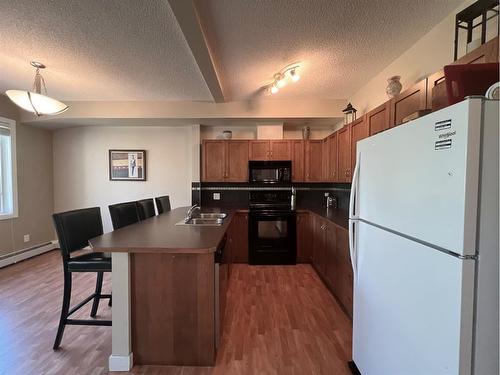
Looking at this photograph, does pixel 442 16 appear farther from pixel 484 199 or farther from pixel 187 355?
pixel 187 355

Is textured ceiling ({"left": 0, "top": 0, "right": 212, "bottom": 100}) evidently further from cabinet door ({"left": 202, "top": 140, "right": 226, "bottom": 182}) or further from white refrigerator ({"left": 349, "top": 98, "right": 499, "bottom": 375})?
white refrigerator ({"left": 349, "top": 98, "right": 499, "bottom": 375})

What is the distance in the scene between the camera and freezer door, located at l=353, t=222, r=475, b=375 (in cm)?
86

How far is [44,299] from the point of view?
8.70ft

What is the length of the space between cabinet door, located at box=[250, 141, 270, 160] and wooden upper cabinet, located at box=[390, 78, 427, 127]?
7.36ft

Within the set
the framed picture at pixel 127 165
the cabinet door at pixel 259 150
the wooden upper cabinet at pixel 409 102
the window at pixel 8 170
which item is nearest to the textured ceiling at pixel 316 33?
the wooden upper cabinet at pixel 409 102

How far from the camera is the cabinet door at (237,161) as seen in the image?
4082mm

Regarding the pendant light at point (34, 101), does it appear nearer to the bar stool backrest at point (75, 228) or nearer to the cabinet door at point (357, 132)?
the bar stool backrest at point (75, 228)

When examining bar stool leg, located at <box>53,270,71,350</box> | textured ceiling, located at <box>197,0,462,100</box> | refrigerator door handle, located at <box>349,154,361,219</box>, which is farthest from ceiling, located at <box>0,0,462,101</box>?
bar stool leg, located at <box>53,270,71,350</box>

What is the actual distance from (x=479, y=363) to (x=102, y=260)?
2.27m

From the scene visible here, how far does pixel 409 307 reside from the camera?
109cm

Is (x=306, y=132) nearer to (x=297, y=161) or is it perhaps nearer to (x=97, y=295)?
(x=297, y=161)

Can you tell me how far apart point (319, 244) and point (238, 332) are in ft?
5.42

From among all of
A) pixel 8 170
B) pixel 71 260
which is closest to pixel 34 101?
pixel 71 260

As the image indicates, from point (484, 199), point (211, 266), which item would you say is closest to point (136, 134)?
point (211, 266)
